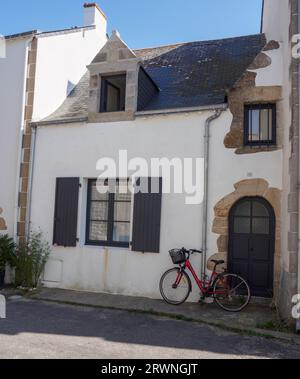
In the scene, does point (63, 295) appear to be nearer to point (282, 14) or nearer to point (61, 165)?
point (61, 165)

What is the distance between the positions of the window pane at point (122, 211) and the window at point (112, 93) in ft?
7.04

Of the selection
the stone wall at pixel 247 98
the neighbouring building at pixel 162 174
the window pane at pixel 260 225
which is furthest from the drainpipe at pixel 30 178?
the window pane at pixel 260 225

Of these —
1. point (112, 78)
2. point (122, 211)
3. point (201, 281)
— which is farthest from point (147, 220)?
point (112, 78)

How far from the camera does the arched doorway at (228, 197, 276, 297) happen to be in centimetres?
696

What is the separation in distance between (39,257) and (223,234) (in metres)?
3.90

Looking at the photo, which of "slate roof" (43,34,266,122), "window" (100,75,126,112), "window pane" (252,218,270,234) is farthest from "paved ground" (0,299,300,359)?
"window" (100,75,126,112)

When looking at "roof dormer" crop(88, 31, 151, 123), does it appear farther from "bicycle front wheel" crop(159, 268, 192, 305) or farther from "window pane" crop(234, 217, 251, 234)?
"bicycle front wheel" crop(159, 268, 192, 305)

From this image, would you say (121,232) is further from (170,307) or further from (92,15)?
(92,15)

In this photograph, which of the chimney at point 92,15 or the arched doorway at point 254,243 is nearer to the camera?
the arched doorway at point 254,243

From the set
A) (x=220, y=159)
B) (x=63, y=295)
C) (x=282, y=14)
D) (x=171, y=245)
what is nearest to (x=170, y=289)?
(x=171, y=245)

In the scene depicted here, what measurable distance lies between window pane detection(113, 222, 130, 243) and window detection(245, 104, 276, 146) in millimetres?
2934

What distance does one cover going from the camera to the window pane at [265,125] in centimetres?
721

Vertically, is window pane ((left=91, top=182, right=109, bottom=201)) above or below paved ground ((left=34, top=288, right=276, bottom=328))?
above

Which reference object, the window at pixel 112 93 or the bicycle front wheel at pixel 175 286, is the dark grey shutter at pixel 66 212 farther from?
the bicycle front wheel at pixel 175 286
